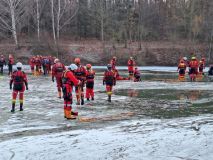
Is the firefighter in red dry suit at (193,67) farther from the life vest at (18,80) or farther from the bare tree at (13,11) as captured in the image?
the bare tree at (13,11)

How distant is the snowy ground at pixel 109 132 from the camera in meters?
9.73

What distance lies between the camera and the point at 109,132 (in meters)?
12.0

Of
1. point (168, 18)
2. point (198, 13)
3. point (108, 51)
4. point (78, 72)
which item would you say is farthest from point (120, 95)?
point (168, 18)

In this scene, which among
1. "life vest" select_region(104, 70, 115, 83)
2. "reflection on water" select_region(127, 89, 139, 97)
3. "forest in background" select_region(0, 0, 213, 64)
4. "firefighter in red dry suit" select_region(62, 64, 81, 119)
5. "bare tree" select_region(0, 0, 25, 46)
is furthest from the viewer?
"forest in background" select_region(0, 0, 213, 64)

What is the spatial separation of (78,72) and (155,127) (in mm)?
6559

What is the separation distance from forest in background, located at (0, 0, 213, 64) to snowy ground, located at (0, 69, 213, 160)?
38.1 meters

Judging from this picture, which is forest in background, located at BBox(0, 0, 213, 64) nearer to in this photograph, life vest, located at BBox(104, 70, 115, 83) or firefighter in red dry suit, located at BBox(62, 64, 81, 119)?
life vest, located at BBox(104, 70, 115, 83)

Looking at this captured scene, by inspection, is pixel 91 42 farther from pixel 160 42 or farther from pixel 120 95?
pixel 120 95

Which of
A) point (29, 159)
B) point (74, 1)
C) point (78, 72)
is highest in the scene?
point (74, 1)

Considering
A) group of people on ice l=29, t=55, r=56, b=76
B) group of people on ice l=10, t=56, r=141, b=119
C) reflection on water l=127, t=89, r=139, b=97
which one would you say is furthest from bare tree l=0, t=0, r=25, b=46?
group of people on ice l=10, t=56, r=141, b=119

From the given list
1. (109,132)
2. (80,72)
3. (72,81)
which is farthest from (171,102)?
(109,132)

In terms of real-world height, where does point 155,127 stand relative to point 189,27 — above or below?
below

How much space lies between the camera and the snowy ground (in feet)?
31.9

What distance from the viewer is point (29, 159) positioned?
30.7 ft
